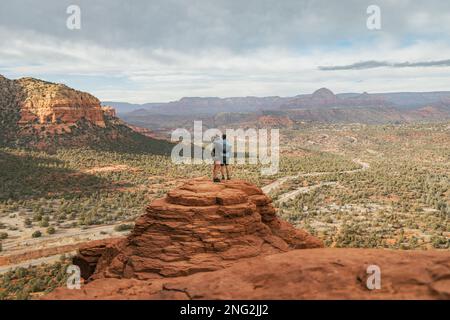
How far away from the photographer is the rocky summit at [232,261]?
10.2 meters

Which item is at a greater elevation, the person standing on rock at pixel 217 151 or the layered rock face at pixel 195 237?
the person standing on rock at pixel 217 151

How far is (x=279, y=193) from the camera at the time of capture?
68.8 meters

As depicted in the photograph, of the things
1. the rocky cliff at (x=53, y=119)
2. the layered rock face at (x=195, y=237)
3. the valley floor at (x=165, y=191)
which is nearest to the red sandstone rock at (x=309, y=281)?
the layered rock face at (x=195, y=237)

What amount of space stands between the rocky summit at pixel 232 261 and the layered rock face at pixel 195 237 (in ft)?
0.13

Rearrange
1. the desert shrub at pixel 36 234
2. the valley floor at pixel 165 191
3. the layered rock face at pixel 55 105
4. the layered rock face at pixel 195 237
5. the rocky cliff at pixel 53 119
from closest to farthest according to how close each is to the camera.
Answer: the layered rock face at pixel 195 237, the valley floor at pixel 165 191, the desert shrub at pixel 36 234, the rocky cliff at pixel 53 119, the layered rock face at pixel 55 105

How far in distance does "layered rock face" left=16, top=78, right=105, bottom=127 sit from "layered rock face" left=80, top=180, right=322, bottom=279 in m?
96.0

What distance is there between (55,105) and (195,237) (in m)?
101

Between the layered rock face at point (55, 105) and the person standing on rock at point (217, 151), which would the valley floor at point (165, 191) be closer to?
the layered rock face at point (55, 105)

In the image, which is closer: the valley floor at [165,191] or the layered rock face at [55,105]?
the valley floor at [165,191]

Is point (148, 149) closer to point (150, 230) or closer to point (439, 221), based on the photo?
point (439, 221)

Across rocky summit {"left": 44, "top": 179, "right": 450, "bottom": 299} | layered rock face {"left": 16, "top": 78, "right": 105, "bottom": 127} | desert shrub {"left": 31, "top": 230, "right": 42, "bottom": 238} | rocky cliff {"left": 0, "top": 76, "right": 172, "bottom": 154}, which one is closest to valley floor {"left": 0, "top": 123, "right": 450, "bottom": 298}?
desert shrub {"left": 31, "top": 230, "right": 42, "bottom": 238}

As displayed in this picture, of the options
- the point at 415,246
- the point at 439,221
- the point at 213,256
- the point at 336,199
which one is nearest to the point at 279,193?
the point at 336,199

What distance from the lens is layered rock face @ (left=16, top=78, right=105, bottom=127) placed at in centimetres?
10150

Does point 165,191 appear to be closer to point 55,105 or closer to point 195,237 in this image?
point 195,237
